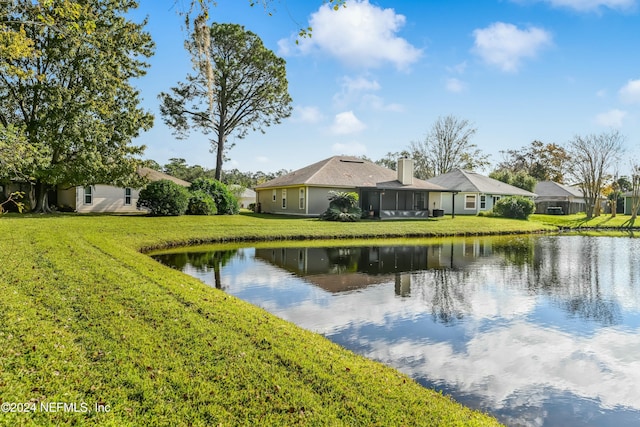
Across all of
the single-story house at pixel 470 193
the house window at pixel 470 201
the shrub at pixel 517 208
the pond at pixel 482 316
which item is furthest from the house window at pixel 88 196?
the shrub at pixel 517 208

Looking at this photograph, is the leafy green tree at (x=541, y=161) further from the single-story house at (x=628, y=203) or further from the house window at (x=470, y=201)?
the house window at (x=470, y=201)

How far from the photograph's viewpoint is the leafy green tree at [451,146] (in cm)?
5331

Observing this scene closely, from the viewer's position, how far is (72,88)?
78.2 ft

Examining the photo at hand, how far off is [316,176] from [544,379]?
84.2 feet

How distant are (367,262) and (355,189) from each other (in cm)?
1732

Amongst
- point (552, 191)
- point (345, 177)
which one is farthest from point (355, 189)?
point (552, 191)

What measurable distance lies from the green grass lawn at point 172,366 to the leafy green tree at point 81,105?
1852cm

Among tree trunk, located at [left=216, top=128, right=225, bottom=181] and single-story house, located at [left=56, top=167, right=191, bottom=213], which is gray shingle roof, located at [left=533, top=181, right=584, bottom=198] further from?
single-story house, located at [left=56, top=167, right=191, bottom=213]

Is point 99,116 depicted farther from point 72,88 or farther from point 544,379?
point 544,379

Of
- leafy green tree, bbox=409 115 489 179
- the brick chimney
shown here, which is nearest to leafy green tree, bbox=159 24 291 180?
the brick chimney

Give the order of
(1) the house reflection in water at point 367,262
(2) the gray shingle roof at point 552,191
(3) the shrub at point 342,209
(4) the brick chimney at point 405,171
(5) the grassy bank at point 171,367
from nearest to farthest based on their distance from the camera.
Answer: (5) the grassy bank at point 171,367 < (1) the house reflection in water at point 367,262 < (3) the shrub at point 342,209 < (4) the brick chimney at point 405,171 < (2) the gray shingle roof at point 552,191

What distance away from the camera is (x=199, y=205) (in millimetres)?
26141

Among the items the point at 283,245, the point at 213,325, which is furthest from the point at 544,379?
the point at 283,245

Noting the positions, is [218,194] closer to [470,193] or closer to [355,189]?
[355,189]
